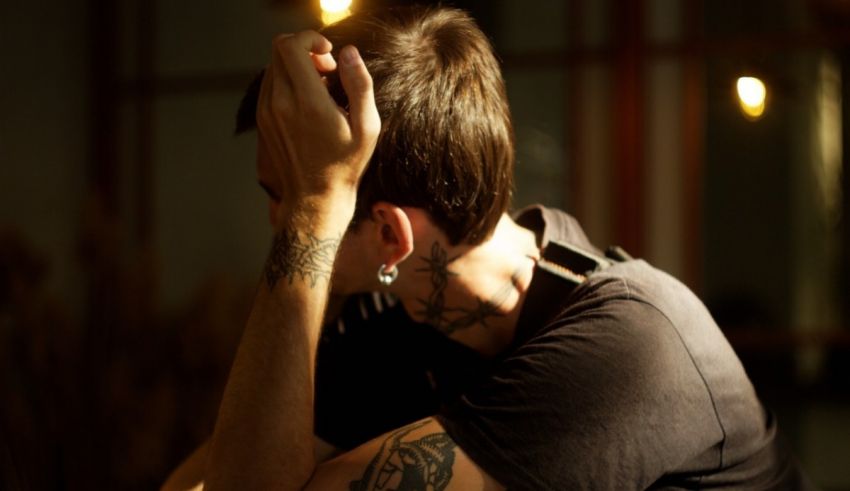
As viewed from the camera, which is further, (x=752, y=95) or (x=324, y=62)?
(x=752, y=95)

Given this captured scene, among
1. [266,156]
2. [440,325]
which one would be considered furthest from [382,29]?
[440,325]

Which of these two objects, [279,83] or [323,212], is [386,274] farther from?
A: [279,83]

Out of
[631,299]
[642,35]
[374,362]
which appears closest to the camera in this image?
[631,299]

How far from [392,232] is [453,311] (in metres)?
0.17

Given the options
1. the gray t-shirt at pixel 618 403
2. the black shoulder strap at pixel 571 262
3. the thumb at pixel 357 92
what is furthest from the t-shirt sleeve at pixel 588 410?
the thumb at pixel 357 92

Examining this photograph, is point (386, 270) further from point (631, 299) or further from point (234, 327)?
point (234, 327)

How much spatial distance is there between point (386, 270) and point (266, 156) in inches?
9.7

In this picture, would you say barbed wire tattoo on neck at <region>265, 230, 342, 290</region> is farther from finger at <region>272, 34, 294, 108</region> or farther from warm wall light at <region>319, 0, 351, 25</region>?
warm wall light at <region>319, 0, 351, 25</region>

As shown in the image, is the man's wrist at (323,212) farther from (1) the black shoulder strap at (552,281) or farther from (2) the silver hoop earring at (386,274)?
(1) the black shoulder strap at (552,281)

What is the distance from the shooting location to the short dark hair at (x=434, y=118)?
1363mm

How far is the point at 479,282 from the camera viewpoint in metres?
1.47

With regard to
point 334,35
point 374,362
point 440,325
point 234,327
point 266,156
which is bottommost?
point 234,327

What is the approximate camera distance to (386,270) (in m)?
1.45

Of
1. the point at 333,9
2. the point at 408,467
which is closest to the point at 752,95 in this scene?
the point at 333,9
